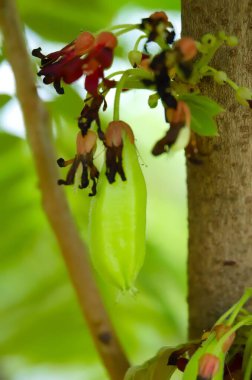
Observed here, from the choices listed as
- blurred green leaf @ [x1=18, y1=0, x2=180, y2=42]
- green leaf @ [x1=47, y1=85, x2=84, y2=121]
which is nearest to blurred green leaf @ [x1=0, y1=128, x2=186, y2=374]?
green leaf @ [x1=47, y1=85, x2=84, y2=121]

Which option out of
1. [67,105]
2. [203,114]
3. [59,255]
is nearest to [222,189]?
[203,114]

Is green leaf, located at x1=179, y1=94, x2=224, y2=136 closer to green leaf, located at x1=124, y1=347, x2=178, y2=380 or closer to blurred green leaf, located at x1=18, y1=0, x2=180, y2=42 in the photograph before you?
green leaf, located at x1=124, y1=347, x2=178, y2=380

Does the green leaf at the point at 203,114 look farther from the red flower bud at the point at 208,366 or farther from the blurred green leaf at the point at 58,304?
the blurred green leaf at the point at 58,304

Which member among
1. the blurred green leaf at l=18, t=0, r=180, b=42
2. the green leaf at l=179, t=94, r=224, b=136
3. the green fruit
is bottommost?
the green fruit

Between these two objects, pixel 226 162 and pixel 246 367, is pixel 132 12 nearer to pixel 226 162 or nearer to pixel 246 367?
pixel 226 162

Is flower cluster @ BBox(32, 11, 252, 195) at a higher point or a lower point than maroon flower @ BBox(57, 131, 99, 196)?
higher

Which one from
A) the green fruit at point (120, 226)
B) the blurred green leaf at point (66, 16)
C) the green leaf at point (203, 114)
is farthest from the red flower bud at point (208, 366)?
the blurred green leaf at point (66, 16)

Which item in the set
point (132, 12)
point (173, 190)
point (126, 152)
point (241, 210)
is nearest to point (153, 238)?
point (173, 190)
